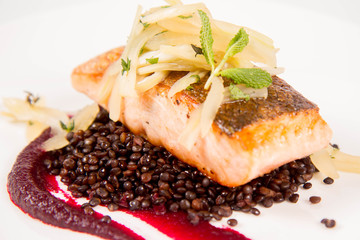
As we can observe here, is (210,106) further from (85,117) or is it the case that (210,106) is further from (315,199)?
(85,117)

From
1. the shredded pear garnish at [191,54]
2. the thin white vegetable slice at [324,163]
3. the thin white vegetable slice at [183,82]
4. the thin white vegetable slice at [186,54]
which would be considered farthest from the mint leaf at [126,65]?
the thin white vegetable slice at [324,163]

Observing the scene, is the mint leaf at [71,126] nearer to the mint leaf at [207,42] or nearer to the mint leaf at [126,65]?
the mint leaf at [126,65]

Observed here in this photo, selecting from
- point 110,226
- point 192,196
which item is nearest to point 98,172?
point 110,226

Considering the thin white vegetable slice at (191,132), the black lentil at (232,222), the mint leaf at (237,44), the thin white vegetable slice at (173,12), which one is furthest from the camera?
the thin white vegetable slice at (173,12)

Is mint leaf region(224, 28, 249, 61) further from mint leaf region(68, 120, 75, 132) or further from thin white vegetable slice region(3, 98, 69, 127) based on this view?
thin white vegetable slice region(3, 98, 69, 127)

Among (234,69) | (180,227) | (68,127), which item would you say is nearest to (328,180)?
(234,69)

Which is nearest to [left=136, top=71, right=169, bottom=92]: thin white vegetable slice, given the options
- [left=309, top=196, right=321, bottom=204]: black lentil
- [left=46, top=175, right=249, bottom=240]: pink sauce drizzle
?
[left=46, top=175, right=249, bottom=240]: pink sauce drizzle
